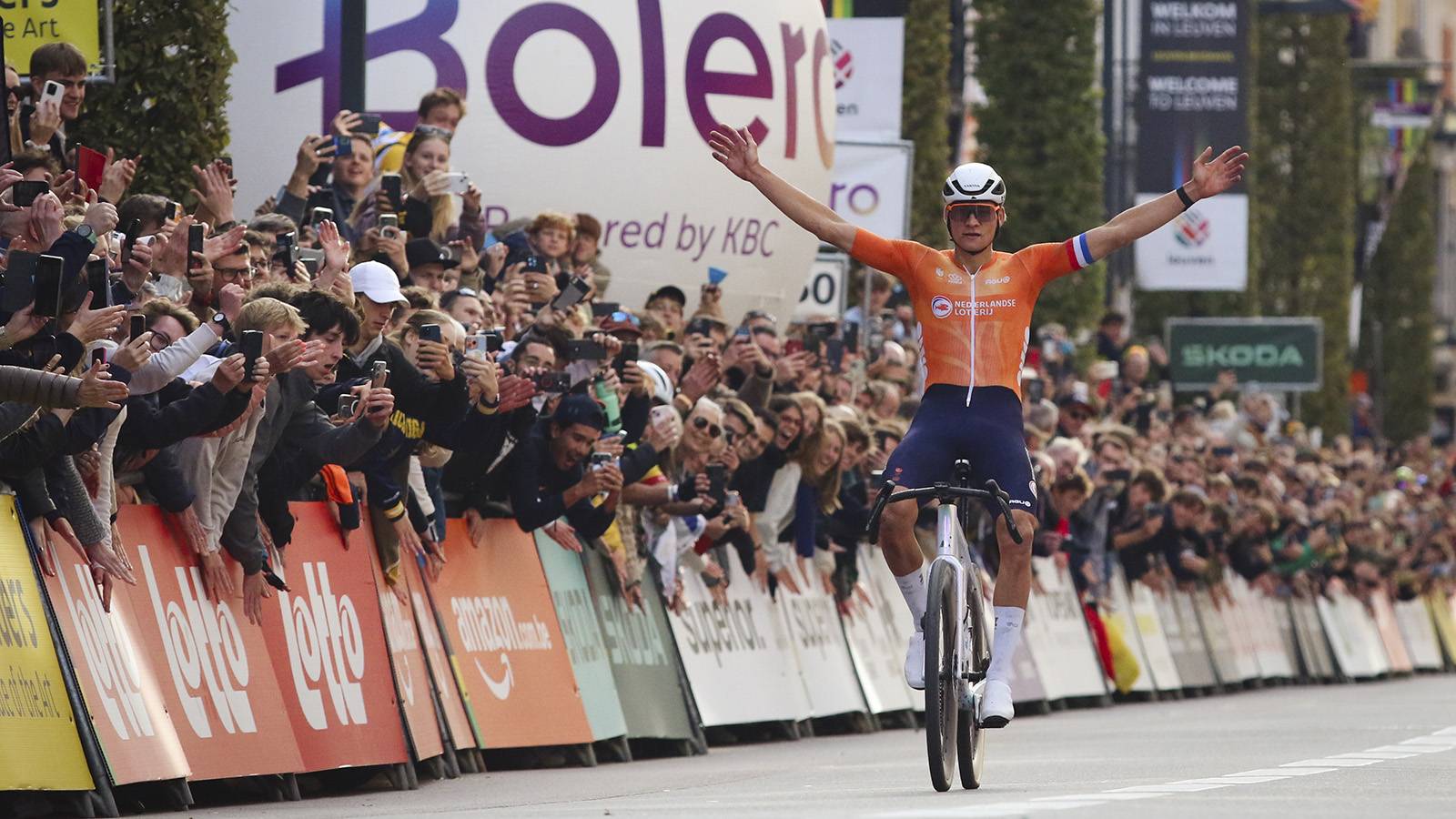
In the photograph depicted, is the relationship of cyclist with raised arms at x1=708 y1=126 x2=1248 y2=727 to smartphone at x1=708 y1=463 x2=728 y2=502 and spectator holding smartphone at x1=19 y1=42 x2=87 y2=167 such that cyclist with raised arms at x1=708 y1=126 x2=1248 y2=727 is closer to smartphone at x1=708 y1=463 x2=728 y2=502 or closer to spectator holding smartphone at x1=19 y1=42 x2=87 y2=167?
spectator holding smartphone at x1=19 y1=42 x2=87 y2=167

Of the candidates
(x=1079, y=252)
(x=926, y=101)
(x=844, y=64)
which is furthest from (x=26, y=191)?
(x=926, y=101)

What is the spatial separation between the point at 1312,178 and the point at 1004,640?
48909 millimetres

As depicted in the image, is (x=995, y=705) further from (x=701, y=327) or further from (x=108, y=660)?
(x=701, y=327)

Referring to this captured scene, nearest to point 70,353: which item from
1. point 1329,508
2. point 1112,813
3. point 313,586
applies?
point 313,586

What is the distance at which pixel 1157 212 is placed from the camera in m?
12.7

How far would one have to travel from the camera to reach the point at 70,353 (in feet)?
35.6

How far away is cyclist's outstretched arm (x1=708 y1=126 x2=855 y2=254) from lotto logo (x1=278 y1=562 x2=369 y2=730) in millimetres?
2308

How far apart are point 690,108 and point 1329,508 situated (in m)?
15.5

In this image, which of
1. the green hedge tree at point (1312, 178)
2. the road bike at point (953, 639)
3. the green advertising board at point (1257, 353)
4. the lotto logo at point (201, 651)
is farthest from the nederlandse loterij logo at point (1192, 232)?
the lotto logo at point (201, 651)

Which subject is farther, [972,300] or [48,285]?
[972,300]

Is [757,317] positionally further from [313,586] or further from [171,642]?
[171,642]

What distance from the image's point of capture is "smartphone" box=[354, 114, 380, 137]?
16.0m

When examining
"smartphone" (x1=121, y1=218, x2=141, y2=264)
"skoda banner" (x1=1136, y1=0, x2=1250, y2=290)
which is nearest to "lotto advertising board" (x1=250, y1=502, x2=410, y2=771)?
"smartphone" (x1=121, y1=218, x2=141, y2=264)

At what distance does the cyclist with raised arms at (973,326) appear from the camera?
41.1ft
